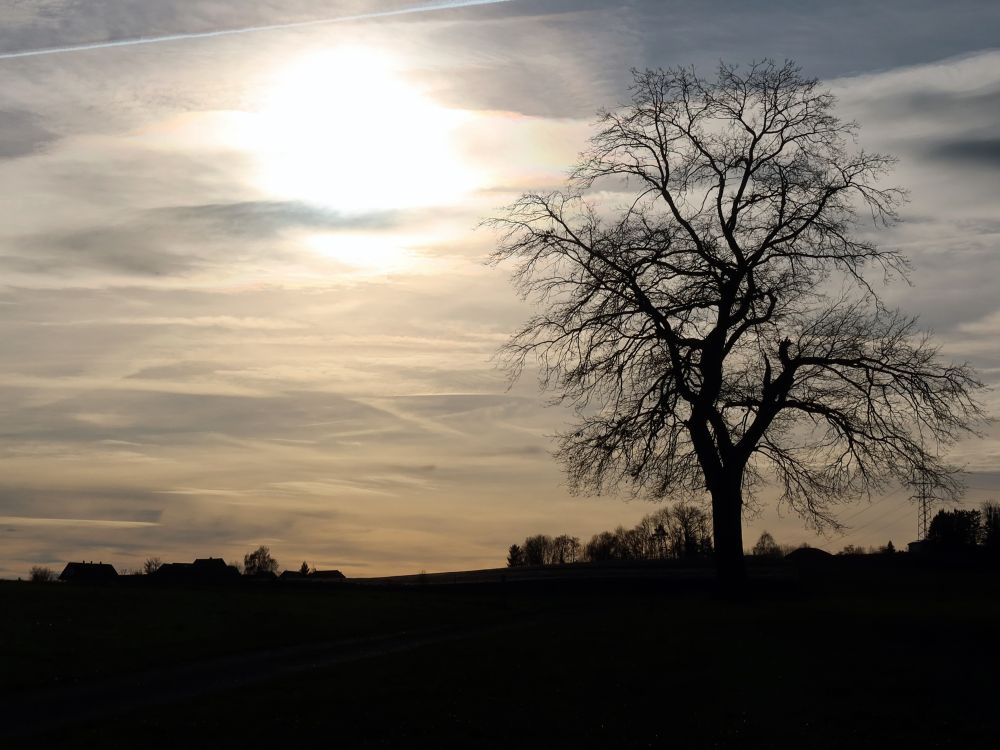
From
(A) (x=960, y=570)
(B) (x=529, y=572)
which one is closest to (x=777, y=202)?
(A) (x=960, y=570)

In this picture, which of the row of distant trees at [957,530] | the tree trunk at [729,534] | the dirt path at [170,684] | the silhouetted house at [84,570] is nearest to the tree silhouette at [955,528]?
the row of distant trees at [957,530]

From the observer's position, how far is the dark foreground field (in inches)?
590

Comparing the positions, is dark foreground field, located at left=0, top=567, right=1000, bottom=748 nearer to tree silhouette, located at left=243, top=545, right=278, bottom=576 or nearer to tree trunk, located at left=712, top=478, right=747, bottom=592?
tree trunk, located at left=712, top=478, right=747, bottom=592

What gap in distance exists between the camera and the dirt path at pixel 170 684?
16.5 metres

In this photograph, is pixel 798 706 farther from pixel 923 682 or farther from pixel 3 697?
pixel 3 697

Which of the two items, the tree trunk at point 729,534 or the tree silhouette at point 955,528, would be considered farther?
the tree silhouette at point 955,528

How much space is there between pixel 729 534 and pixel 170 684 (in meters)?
19.2

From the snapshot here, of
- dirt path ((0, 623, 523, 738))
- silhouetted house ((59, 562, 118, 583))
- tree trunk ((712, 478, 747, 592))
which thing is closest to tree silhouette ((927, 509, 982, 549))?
tree trunk ((712, 478, 747, 592))

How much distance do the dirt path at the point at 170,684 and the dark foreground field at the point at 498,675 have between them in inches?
2.6

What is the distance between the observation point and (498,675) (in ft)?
63.5

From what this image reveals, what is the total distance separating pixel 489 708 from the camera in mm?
16562

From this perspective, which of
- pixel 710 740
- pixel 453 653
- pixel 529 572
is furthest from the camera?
pixel 529 572

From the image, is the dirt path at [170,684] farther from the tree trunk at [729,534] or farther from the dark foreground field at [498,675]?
the tree trunk at [729,534]

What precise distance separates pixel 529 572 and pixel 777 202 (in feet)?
130
